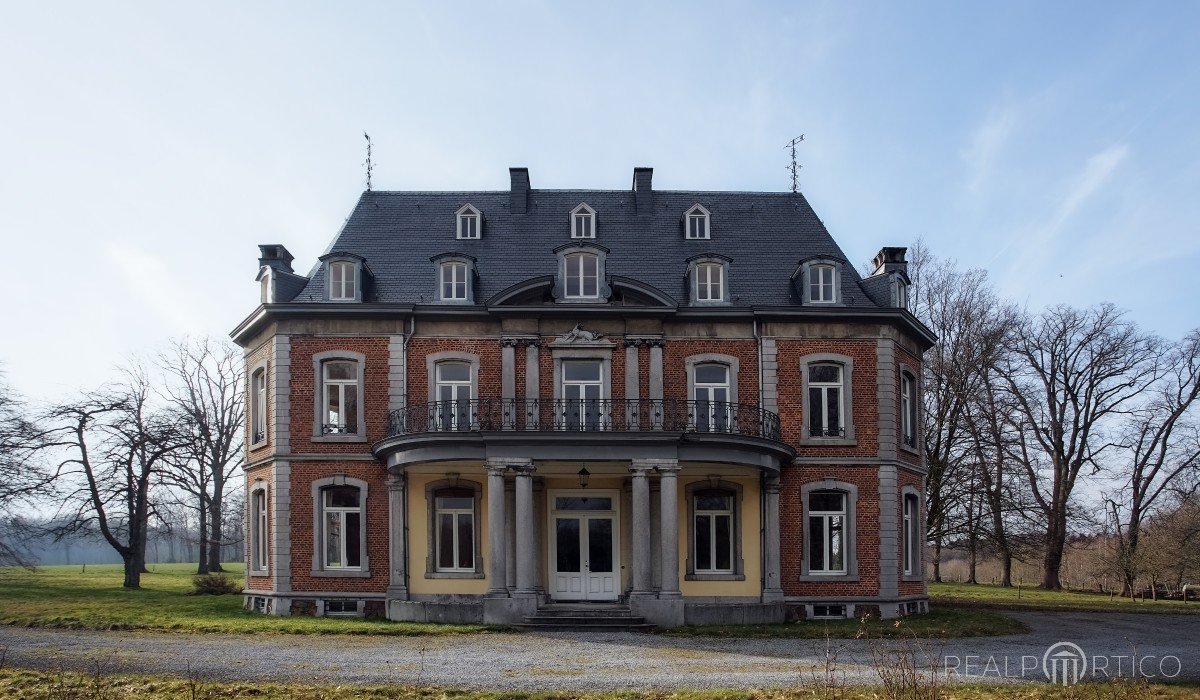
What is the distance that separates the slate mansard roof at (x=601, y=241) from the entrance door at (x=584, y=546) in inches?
191

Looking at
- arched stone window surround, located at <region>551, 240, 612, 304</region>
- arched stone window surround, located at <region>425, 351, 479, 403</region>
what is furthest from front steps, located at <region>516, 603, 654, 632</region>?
arched stone window surround, located at <region>551, 240, 612, 304</region>

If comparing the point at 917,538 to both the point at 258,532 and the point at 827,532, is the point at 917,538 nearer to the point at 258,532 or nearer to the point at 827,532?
the point at 827,532

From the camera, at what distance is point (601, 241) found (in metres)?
26.4

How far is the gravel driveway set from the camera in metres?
13.8

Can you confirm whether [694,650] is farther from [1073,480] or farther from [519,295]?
[1073,480]

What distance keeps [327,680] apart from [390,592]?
9.99m

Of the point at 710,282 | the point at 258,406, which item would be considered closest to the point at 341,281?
the point at 258,406

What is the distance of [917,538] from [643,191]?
10758 millimetres

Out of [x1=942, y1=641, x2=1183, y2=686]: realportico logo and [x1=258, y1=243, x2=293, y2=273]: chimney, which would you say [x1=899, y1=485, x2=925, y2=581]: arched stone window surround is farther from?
[x1=258, y1=243, x2=293, y2=273]: chimney

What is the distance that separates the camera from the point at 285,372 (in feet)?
78.9

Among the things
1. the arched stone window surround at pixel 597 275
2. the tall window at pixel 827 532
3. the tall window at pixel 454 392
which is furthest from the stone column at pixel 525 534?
the tall window at pixel 827 532

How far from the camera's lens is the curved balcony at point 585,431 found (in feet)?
71.6

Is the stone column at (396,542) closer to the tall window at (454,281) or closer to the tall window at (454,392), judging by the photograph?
the tall window at (454,392)

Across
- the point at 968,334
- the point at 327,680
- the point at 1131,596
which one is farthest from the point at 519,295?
the point at 1131,596
